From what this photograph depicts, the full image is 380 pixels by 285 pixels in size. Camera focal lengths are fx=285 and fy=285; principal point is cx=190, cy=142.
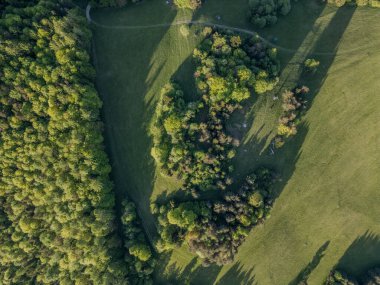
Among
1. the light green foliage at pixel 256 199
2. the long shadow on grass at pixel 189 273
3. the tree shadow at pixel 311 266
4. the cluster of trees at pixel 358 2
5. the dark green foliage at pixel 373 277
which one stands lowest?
the long shadow on grass at pixel 189 273

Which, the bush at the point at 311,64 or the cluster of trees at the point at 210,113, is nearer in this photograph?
the cluster of trees at the point at 210,113

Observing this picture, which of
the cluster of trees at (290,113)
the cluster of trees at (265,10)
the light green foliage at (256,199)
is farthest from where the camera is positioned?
the cluster of trees at (265,10)

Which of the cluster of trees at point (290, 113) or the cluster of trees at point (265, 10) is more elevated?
the cluster of trees at point (265, 10)

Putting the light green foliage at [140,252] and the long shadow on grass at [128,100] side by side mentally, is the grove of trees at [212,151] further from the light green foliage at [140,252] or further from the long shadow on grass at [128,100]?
the long shadow on grass at [128,100]

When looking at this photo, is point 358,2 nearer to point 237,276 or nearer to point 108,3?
point 108,3

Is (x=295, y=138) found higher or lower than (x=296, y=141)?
higher

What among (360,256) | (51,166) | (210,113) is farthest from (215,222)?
(51,166)

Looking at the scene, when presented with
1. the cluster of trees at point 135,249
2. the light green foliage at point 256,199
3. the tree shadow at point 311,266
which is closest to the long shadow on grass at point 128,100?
the cluster of trees at point 135,249
